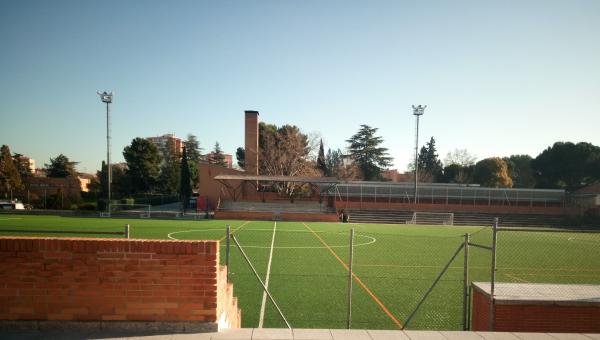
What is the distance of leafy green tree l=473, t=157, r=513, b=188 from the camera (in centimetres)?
5234

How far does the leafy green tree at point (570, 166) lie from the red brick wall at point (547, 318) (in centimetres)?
5877

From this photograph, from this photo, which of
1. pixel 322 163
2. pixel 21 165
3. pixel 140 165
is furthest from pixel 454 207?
pixel 21 165

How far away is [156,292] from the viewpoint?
418 centimetres

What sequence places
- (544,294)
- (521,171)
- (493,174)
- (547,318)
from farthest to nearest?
(521,171)
(493,174)
(544,294)
(547,318)

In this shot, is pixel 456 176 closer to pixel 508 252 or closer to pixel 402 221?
pixel 402 221

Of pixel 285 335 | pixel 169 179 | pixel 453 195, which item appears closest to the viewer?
pixel 285 335

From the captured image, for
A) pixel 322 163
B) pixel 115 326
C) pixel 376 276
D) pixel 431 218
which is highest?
pixel 322 163

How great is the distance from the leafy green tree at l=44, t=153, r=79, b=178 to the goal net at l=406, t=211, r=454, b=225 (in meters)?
68.9

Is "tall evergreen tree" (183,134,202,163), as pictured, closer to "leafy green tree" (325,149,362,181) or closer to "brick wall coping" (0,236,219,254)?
"leafy green tree" (325,149,362,181)

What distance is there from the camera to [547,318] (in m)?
5.46

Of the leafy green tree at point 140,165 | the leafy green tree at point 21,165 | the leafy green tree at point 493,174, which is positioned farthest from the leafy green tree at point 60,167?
the leafy green tree at point 493,174

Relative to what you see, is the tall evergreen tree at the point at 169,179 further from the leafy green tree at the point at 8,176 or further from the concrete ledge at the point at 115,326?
the concrete ledge at the point at 115,326

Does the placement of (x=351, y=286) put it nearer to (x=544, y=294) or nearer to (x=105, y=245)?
(x=544, y=294)

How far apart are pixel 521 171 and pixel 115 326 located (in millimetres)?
88248
